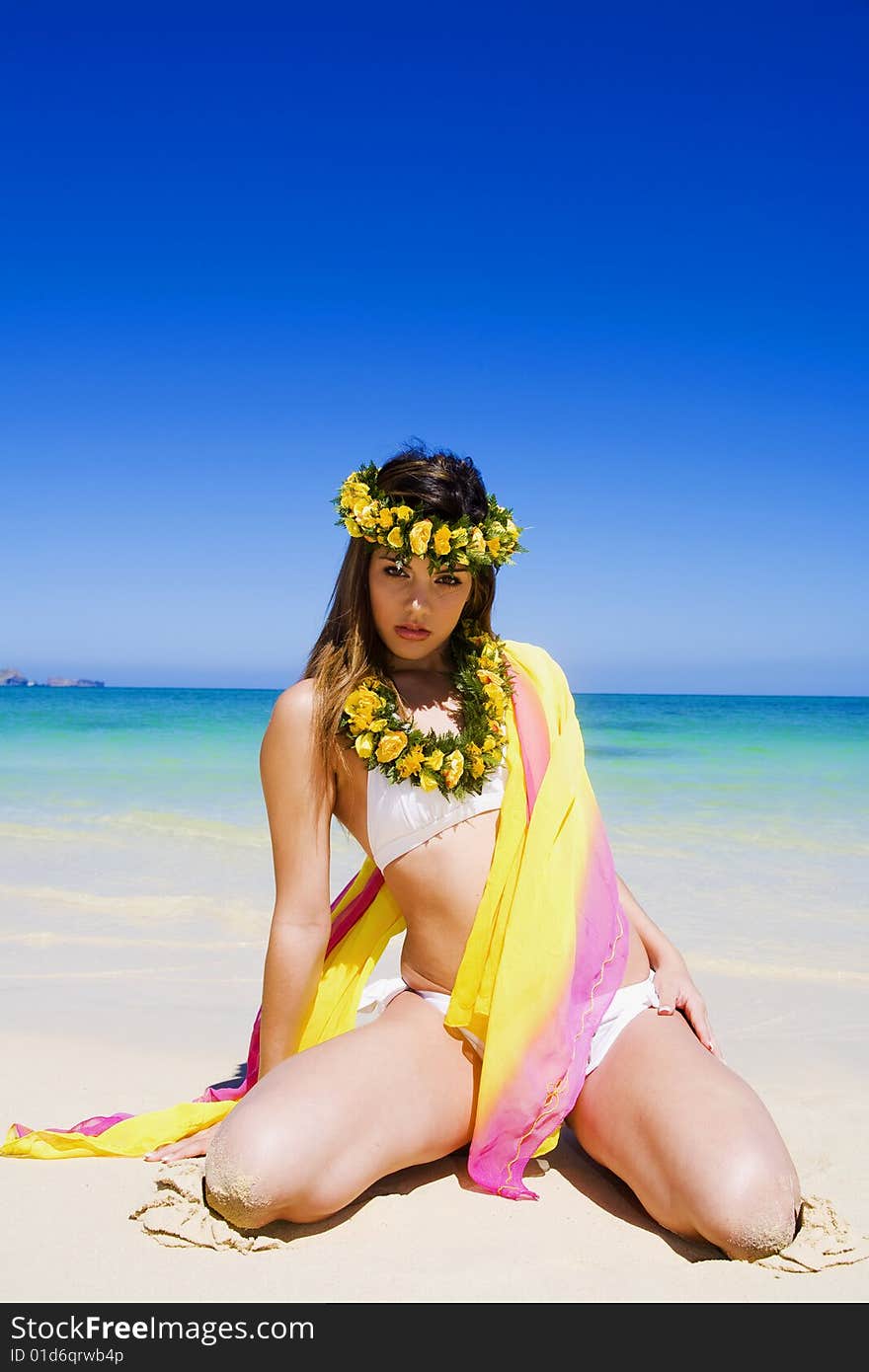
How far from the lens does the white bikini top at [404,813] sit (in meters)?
3.24

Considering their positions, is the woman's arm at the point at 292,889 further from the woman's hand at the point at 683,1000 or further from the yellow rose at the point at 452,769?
the woman's hand at the point at 683,1000

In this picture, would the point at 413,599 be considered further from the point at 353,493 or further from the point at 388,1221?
the point at 388,1221

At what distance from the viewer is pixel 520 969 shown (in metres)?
3.04

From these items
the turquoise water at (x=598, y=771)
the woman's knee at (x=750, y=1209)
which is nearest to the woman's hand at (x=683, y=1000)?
the woman's knee at (x=750, y=1209)

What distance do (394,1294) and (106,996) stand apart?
2996 millimetres

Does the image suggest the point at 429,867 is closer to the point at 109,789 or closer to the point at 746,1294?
the point at 746,1294

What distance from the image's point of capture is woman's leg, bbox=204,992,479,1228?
8.57 ft

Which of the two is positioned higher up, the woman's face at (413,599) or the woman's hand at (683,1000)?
the woman's face at (413,599)

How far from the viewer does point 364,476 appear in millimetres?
3426

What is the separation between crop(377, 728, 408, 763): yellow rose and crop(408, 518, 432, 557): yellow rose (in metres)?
0.56

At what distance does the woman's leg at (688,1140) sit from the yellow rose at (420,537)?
5.22ft

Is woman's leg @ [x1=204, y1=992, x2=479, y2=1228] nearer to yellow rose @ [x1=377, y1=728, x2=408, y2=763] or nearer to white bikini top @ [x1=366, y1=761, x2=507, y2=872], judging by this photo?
white bikini top @ [x1=366, y1=761, x2=507, y2=872]

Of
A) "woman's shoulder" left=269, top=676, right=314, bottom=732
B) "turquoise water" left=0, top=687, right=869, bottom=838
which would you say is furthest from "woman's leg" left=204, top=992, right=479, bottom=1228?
"turquoise water" left=0, top=687, right=869, bottom=838
